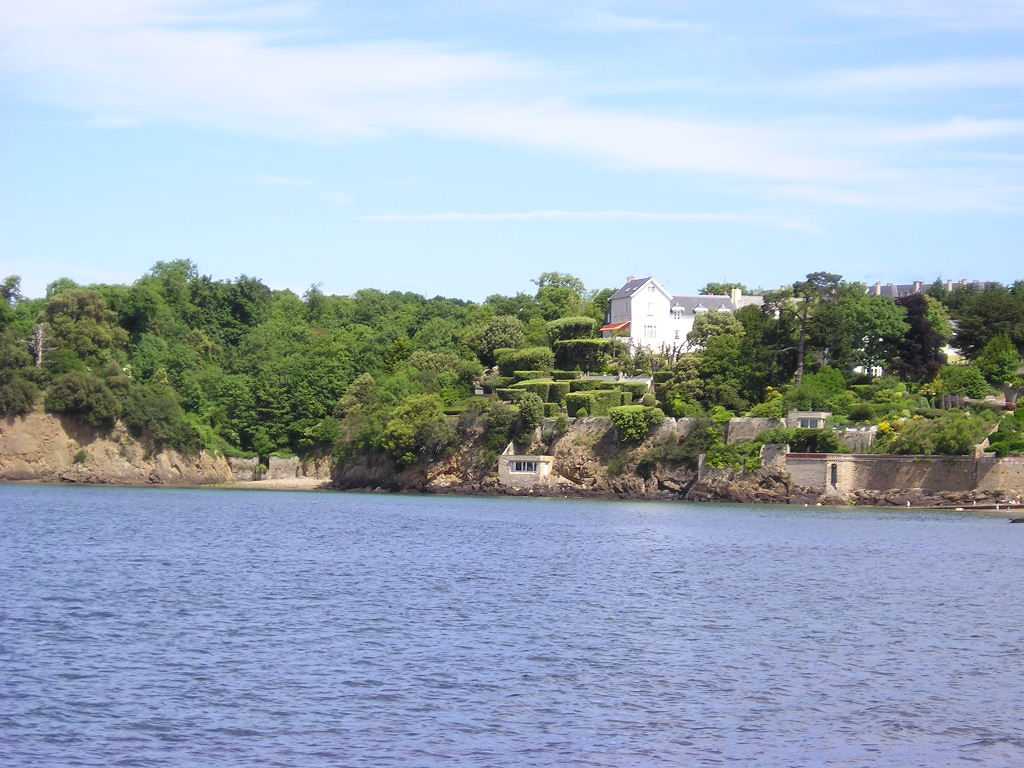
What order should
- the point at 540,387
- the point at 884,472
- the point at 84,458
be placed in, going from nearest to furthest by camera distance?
the point at 884,472 < the point at 540,387 < the point at 84,458

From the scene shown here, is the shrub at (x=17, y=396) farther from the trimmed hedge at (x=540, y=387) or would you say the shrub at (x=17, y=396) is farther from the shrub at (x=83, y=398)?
the trimmed hedge at (x=540, y=387)

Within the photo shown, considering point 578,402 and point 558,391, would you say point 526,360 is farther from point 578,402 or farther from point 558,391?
point 578,402

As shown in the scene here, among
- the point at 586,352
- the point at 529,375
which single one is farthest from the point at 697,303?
the point at 529,375

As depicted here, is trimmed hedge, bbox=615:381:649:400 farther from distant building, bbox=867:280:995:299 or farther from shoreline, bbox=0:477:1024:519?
distant building, bbox=867:280:995:299

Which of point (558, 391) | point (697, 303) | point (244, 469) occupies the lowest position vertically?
point (244, 469)

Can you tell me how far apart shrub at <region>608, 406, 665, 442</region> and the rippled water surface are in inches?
1222

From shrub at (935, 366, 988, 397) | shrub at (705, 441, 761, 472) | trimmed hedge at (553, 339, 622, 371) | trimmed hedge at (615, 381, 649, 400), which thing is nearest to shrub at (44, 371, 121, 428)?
trimmed hedge at (553, 339, 622, 371)

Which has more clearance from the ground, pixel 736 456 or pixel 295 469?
pixel 736 456

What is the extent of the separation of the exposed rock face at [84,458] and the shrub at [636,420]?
3195 cm

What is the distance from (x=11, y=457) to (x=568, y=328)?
41.5m

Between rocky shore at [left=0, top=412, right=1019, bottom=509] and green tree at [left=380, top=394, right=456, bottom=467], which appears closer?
rocky shore at [left=0, top=412, right=1019, bottom=509]

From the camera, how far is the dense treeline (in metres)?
78.9

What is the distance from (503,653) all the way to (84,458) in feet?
238

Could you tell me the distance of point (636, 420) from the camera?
76.1 metres
